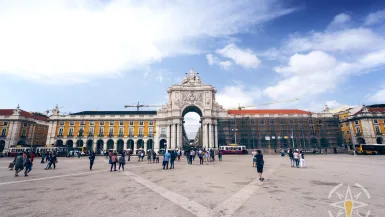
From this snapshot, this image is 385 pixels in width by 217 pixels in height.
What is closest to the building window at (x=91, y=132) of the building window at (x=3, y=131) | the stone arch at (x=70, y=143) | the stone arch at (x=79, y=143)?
the stone arch at (x=79, y=143)

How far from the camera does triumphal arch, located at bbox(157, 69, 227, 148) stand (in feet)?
198

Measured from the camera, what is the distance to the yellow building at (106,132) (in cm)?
6306

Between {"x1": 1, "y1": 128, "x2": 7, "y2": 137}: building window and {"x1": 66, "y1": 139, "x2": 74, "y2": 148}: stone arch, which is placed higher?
{"x1": 1, "y1": 128, "x2": 7, "y2": 137}: building window

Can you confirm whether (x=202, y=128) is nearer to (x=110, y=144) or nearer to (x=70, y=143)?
(x=110, y=144)

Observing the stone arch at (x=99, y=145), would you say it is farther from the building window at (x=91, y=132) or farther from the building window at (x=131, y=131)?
the building window at (x=131, y=131)

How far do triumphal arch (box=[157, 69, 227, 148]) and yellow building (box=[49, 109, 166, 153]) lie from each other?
167 inches

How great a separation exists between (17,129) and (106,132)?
27.8 metres

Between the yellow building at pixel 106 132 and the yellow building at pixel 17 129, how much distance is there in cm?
897

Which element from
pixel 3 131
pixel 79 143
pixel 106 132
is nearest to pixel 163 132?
pixel 106 132

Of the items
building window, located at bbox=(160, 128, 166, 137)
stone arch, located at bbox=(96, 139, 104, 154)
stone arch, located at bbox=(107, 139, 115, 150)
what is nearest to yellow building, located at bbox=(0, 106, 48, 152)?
stone arch, located at bbox=(96, 139, 104, 154)

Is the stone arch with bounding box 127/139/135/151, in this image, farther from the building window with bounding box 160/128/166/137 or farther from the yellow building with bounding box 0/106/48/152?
the yellow building with bounding box 0/106/48/152

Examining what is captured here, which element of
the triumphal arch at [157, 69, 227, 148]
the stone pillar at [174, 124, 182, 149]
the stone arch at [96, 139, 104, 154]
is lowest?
the stone arch at [96, 139, 104, 154]

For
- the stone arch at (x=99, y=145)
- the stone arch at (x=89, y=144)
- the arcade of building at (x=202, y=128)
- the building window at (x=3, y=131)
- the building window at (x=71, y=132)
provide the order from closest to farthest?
the arcade of building at (x=202, y=128), the building window at (x=3, y=131), the stone arch at (x=99, y=145), the stone arch at (x=89, y=144), the building window at (x=71, y=132)

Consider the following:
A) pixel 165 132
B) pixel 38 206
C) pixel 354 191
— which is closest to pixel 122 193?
pixel 38 206
